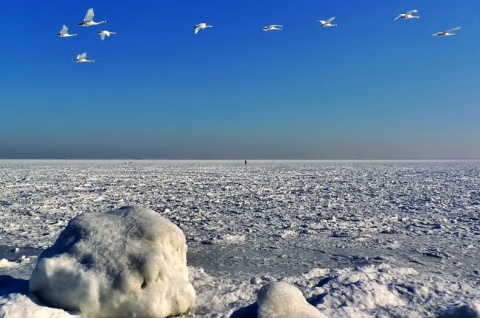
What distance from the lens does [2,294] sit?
10.2 ft

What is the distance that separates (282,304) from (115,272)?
45.1 inches

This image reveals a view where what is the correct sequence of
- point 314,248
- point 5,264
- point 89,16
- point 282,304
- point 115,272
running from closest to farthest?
point 282,304 → point 115,272 → point 5,264 → point 314,248 → point 89,16

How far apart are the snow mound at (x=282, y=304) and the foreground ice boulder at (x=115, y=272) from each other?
0.68 meters

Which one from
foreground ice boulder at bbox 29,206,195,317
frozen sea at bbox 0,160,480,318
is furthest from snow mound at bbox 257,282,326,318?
foreground ice boulder at bbox 29,206,195,317

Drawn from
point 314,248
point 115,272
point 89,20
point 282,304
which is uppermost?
point 89,20

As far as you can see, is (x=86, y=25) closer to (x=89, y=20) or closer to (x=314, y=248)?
(x=89, y=20)

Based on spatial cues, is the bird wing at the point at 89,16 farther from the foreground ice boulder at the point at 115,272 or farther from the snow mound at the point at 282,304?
the snow mound at the point at 282,304

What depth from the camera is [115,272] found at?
294 cm

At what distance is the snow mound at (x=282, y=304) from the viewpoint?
2590mm

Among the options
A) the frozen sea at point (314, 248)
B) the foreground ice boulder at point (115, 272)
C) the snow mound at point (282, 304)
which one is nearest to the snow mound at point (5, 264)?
the frozen sea at point (314, 248)

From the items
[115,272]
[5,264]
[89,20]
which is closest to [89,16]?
[89,20]

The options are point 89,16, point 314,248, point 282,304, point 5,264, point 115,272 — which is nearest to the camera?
point 282,304

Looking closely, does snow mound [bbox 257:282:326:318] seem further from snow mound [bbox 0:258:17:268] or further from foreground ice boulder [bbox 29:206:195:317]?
snow mound [bbox 0:258:17:268]

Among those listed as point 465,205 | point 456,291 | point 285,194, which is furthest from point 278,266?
point 285,194
